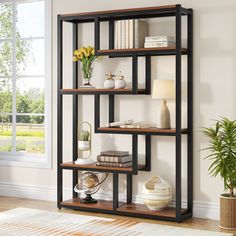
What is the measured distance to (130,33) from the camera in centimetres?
549

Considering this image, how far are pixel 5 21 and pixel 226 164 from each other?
3252 millimetres


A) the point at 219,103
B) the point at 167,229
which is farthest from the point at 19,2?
the point at 167,229

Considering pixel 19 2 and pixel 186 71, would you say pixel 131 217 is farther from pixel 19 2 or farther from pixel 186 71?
pixel 19 2

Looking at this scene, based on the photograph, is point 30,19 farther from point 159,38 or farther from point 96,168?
point 96,168

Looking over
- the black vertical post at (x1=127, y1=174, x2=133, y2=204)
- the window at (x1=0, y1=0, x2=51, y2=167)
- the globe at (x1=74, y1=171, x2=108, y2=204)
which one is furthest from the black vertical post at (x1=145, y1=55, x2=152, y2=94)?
the window at (x1=0, y1=0, x2=51, y2=167)

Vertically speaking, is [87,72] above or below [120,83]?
above

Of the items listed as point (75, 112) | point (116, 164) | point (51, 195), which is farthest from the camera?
point (51, 195)

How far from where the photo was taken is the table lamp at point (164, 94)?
17.6 feet

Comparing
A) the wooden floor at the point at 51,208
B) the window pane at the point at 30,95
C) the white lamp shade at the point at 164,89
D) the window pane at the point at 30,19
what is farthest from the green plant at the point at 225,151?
the window pane at the point at 30,19

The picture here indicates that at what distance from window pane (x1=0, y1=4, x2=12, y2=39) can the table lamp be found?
2194 millimetres

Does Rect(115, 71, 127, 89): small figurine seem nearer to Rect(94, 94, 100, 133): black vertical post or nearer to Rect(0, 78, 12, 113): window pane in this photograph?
Rect(94, 94, 100, 133): black vertical post

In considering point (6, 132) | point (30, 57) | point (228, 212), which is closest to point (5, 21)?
point (30, 57)

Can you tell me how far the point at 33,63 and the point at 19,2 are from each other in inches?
29.0

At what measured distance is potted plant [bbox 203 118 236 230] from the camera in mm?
5055
